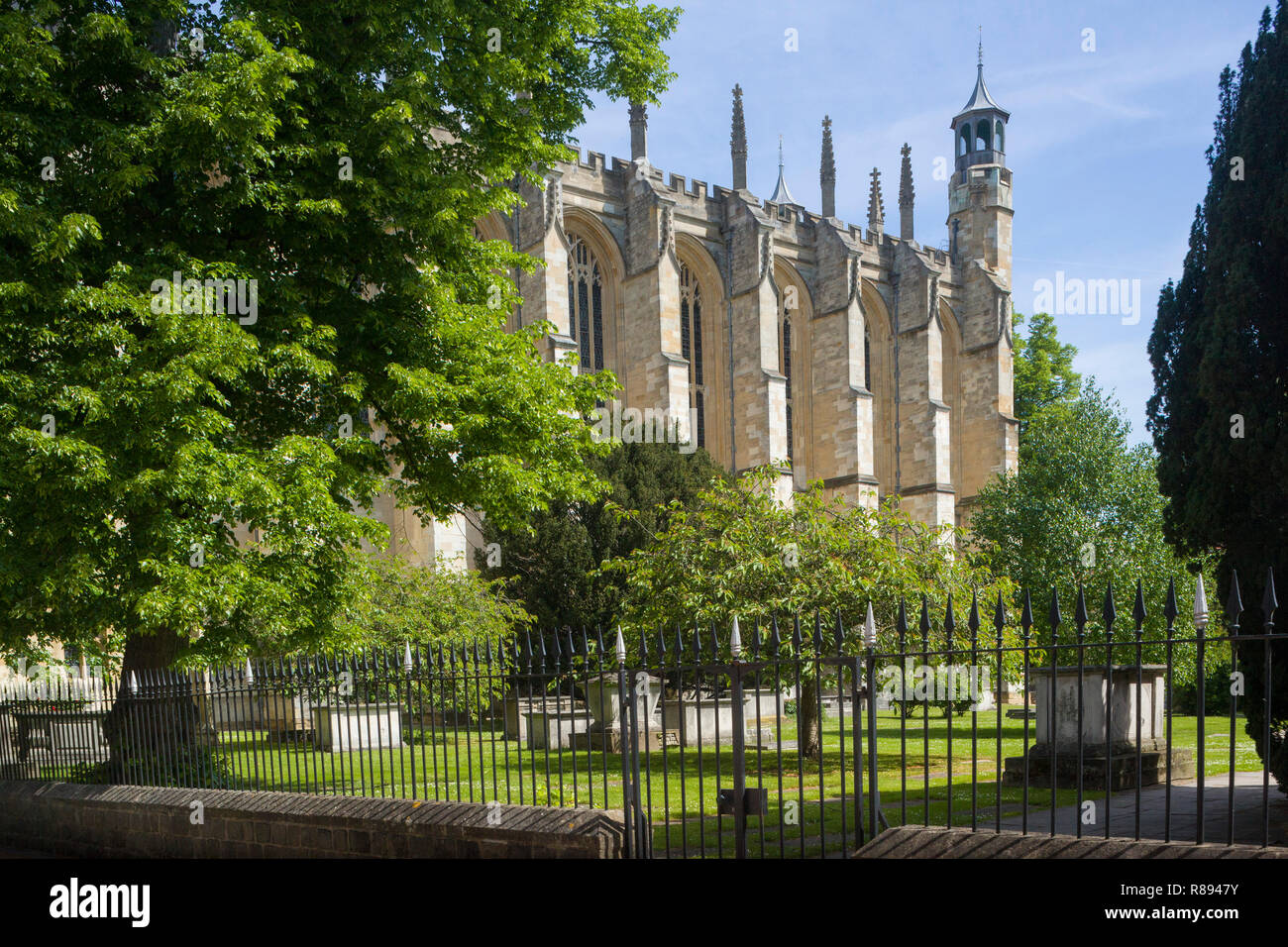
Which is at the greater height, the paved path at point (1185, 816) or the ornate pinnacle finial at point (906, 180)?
the ornate pinnacle finial at point (906, 180)

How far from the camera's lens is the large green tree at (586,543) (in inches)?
1021

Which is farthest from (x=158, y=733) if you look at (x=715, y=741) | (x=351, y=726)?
(x=715, y=741)

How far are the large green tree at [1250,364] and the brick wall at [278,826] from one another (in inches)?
196

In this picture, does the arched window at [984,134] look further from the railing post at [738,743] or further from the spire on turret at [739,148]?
the railing post at [738,743]

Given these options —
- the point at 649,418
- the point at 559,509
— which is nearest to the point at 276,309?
the point at 559,509

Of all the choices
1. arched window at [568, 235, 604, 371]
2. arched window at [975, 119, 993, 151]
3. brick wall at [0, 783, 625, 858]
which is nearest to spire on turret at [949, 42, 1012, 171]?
arched window at [975, 119, 993, 151]

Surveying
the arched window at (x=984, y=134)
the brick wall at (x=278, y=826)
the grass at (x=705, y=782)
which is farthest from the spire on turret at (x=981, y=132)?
the brick wall at (x=278, y=826)

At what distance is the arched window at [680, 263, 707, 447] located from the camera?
38719 millimetres

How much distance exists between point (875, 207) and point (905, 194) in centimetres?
131

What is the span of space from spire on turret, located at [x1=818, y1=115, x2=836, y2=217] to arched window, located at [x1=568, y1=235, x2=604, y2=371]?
10.6 m

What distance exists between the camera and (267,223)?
10.5 meters
